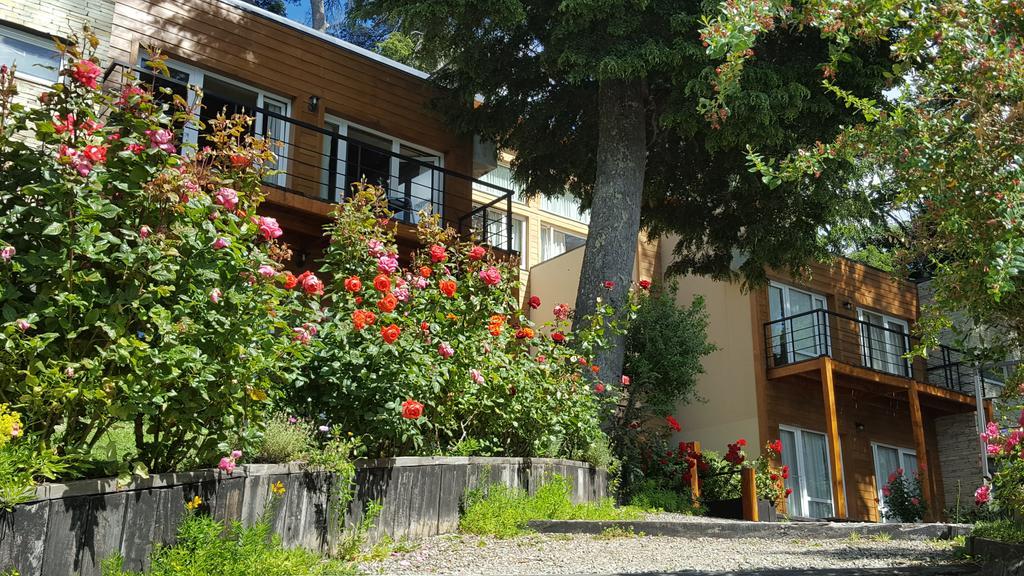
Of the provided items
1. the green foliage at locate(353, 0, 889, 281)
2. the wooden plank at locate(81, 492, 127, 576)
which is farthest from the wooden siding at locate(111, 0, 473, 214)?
the wooden plank at locate(81, 492, 127, 576)

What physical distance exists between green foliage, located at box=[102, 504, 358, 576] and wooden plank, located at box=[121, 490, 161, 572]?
6cm

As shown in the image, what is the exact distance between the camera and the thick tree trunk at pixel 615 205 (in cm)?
1166

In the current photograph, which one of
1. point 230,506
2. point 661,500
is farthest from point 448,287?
point 661,500

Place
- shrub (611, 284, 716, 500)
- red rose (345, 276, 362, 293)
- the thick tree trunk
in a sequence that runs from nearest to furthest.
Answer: red rose (345, 276, 362, 293), the thick tree trunk, shrub (611, 284, 716, 500)

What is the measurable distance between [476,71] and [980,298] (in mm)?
9341

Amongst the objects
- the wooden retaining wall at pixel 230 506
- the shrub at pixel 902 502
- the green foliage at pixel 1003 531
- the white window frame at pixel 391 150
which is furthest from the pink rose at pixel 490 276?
the shrub at pixel 902 502

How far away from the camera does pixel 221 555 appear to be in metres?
5.07

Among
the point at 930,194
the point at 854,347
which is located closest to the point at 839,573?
the point at 930,194

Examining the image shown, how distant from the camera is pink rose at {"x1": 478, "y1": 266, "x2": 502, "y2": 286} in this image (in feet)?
26.5

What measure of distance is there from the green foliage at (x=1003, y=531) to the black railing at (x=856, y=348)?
994 cm

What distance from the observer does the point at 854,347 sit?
20.5m

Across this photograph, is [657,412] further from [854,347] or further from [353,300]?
[353,300]

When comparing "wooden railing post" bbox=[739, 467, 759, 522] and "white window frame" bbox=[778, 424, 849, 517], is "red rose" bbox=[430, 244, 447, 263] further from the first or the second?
"white window frame" bbox=[778, 424, 849, 517]

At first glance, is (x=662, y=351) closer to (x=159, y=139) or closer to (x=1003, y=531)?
(x=1003, y=531)
